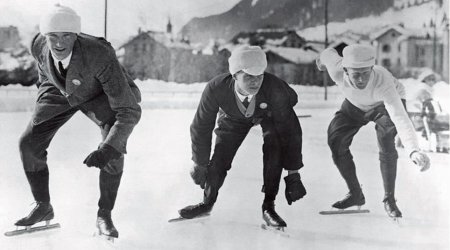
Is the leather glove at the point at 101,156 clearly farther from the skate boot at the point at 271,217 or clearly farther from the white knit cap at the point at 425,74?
the white knit cap at the point at 425,74

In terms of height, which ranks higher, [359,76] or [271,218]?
[359,76]

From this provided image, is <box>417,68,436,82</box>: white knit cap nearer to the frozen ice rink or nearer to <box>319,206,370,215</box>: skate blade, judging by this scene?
the frozen ice rink

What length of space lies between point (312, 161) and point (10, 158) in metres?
1.30

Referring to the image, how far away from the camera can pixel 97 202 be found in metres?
2.29

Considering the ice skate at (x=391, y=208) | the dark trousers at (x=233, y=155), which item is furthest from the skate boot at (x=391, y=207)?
the dark trousers at (x=233, y=155)

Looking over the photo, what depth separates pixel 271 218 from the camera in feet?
7.64

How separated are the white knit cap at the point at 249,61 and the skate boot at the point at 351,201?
70 centimetres

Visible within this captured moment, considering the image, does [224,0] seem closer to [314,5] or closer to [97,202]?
[314,5]

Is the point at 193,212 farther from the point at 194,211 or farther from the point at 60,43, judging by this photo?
the point at 60,43

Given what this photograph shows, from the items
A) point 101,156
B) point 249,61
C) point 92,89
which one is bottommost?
point 101,156

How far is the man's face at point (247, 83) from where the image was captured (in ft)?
7.26

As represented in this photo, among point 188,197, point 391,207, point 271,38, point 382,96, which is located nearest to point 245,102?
point 271,38

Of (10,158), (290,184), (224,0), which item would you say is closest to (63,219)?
(10,158)

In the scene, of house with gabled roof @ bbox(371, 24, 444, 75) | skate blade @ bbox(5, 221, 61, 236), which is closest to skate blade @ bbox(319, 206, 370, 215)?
house with gabled roof @ bbox(371, 24, 444, 75)
